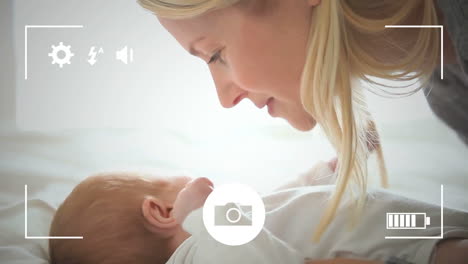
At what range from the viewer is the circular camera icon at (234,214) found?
1.11m

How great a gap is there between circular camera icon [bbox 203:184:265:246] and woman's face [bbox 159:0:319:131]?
6.7 inches

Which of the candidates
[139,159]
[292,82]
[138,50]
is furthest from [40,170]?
[292,82]

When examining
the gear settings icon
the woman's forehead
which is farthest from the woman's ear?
the gear settings icon

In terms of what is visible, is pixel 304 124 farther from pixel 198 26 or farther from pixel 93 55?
pixel 93 55

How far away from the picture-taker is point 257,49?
3.65 feet

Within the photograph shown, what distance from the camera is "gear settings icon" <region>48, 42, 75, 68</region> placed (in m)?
1.14

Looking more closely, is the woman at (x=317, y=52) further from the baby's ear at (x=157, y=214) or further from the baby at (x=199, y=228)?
the baby's ear at (x=157, y=214)

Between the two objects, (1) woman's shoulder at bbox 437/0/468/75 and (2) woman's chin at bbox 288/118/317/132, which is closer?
(1) woman's shoulder at bbox 437/0/468/75

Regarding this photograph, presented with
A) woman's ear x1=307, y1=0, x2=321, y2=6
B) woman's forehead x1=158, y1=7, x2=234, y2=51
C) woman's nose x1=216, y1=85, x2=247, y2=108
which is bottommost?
woman's nose x1=216, y1=85, x2=247, y2=108

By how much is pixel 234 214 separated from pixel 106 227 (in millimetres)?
251

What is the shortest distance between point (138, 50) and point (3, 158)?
36cm

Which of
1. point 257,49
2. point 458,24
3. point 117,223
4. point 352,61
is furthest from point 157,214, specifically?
point 458,24

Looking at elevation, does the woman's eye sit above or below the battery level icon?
above

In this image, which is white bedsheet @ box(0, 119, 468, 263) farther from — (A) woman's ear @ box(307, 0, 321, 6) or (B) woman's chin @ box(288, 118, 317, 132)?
(A) woman's ear @ box(307, 0, 321, 6)
